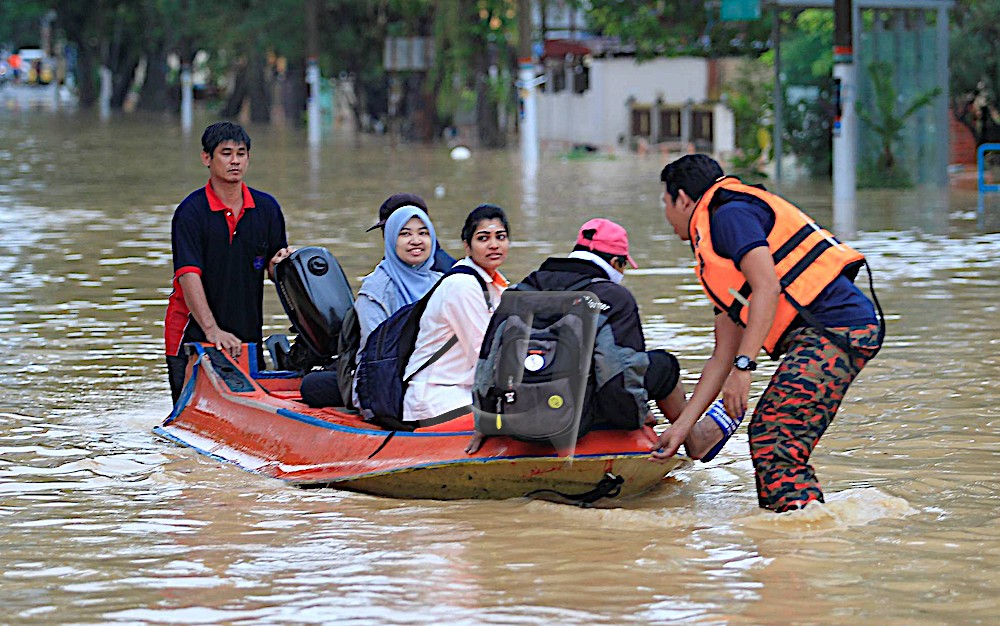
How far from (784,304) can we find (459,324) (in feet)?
5.01

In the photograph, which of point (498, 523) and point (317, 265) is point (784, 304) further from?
point (317, 265)

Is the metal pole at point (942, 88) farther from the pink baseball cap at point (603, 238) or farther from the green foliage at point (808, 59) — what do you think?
the pink baseball cap at point (603, 238)

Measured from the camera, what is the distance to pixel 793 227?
22.6 ft

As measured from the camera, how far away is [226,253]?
9.38 metres

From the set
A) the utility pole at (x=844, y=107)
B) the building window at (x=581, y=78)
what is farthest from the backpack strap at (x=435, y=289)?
the building window at (x=581, y=78)

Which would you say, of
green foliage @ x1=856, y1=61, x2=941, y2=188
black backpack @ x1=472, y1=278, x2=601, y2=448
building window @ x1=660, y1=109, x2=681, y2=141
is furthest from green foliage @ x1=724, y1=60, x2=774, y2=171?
black backpack @ x1=472, y1=278, x2=601, y2=448

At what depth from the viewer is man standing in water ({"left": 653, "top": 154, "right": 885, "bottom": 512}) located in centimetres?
682

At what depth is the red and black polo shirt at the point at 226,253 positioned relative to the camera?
367 inches

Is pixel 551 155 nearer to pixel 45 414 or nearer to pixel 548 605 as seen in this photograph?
pixel 45 414

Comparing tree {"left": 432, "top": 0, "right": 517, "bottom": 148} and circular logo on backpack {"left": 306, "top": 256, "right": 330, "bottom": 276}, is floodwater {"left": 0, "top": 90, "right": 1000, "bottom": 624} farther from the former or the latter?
tree {"left": 432, "top": 0, "right": 517, "bottom": 148}

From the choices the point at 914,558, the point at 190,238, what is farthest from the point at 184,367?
the point at 914,558

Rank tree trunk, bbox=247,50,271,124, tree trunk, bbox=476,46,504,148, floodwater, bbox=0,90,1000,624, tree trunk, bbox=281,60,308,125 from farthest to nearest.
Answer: tree trunk, bbox=281,60,308,125 → tree trunk, bbox=247,50,271,124 → tree trunk, bbox=476,46,504,148 → floodwater, bbox=0,90,1000,624

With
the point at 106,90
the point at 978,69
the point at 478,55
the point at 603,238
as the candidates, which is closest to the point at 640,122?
the point at 478,55

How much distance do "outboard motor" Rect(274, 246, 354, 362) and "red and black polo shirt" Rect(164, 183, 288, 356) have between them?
0.53 feet
